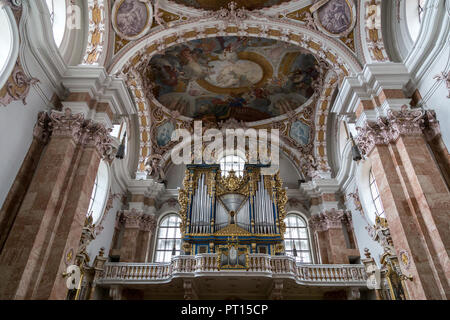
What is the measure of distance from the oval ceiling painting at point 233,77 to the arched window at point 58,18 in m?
4.60

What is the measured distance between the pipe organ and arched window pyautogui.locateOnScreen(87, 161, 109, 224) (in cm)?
294

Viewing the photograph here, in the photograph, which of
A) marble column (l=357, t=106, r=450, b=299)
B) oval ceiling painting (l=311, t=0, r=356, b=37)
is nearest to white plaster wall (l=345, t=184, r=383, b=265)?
marble column (l=357, t=106, r=450, b=299)

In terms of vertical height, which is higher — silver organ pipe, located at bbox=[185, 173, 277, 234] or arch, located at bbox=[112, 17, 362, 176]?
arch, located at bbox=[112, 17, 362, 176]

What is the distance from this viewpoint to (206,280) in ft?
35.0

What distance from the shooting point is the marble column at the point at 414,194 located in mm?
6660

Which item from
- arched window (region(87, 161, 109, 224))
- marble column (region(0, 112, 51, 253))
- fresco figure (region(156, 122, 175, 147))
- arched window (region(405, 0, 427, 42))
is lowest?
marble column (region(0, 112, 51, 253))

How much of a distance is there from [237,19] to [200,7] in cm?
146

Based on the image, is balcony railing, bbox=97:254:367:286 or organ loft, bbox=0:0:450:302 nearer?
organ loft, bbox=0:0:450:302

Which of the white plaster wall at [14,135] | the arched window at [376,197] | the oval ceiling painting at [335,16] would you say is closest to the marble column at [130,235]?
the white plaster wall at [14,135]

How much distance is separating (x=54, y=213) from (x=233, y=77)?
10.4 metres

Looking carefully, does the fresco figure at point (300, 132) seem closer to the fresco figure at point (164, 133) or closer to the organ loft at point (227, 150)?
the organ loft at point (227, 150)

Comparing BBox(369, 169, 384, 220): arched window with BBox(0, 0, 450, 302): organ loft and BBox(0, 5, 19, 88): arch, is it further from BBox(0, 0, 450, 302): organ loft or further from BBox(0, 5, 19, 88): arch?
BBox(0, 5, 19, 88): arch

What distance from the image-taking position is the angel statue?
15.0 metres
